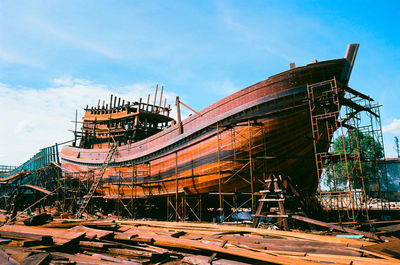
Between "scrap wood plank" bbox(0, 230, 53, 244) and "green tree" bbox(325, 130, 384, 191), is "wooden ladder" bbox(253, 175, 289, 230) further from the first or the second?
"scrap wood plank" bbox(0, 230, 53, 244)

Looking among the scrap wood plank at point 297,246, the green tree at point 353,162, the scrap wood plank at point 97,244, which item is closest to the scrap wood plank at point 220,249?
the scrap wood plank at point 297,246

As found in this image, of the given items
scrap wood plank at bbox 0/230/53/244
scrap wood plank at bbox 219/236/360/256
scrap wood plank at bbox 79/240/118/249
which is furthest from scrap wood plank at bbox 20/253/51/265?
scrap wood plank at bbox 219/236/360/256

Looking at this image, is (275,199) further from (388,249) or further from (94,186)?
(94,186)

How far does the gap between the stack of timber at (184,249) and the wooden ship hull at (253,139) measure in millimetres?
6412

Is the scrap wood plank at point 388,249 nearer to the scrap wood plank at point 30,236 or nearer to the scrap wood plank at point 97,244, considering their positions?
Answer: the scrap wood plank at point 97,244

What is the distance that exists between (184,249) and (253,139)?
9.04 meters

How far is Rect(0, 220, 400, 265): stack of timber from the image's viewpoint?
539 centimetres

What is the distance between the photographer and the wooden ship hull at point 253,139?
1373 cm

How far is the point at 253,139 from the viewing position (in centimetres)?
1459

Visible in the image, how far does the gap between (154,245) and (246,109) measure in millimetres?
9413

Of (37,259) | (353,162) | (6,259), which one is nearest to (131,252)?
(37,259)

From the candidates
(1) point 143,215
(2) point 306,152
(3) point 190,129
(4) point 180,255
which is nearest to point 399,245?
(4) point 180,255

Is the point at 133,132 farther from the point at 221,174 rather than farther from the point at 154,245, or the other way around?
the point at 154,245

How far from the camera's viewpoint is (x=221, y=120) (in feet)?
51.3
